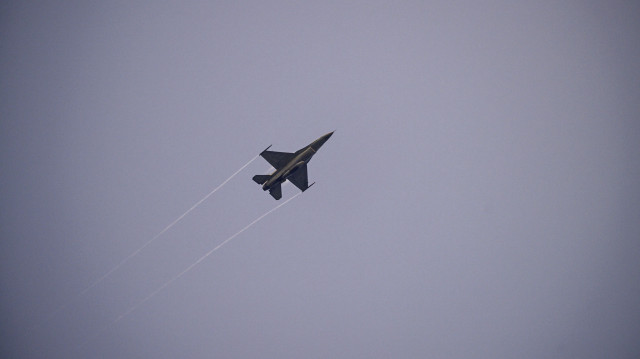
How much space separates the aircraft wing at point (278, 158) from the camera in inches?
1187

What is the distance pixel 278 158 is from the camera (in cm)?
3036

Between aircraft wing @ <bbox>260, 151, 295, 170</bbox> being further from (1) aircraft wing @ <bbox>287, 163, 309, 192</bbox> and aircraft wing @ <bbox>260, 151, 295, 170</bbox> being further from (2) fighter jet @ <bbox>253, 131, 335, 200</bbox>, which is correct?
(1) aircraft wing @ <bbox>287, 163, 309, 192</bbox>

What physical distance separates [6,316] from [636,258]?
220755mm

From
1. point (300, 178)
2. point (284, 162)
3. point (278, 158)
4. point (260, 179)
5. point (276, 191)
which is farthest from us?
point (300, 178)

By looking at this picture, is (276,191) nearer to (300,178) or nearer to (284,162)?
(300,178)

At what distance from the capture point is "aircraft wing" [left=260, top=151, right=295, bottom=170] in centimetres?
3014

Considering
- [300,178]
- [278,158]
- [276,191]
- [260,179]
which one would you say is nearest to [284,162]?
[278,158]

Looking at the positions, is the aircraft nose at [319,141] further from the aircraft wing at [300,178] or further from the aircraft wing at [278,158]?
the aircraft wing at [300,178]

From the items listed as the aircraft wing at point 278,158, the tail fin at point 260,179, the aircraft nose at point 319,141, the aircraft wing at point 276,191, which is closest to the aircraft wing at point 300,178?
the aircraft wing at point 276,191

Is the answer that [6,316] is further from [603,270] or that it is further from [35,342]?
[603,270]

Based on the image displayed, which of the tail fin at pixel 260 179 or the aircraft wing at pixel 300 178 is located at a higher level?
the tail fin at pixel 260 179

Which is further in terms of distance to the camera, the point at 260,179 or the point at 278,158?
the point at 260,179

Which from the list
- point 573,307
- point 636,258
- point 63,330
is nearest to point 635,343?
point 573,307

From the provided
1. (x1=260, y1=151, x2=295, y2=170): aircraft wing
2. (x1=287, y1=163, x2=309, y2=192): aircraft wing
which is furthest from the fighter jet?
(x1=287, y1=163, x2=309, y2=192): aircraft wing
